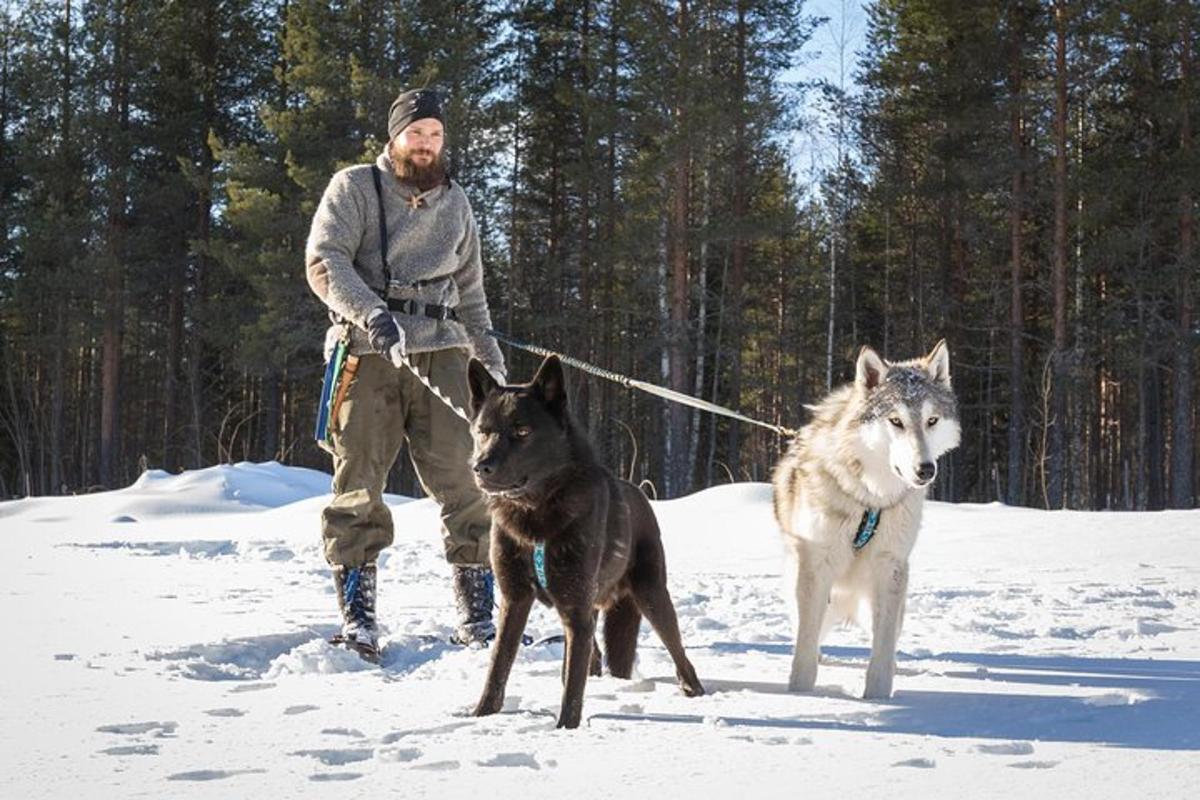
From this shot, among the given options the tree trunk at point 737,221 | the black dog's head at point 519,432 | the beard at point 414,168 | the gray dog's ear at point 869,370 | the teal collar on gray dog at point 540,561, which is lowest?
the teal collar on gray dog at point 540,561

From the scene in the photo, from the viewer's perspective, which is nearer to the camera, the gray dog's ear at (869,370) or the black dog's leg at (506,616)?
the black dog's leg at (506,616)

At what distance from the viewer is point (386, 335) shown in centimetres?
396

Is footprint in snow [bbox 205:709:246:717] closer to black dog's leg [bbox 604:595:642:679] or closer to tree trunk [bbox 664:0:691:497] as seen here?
black dog's leg [bbox 604:595:642:679]

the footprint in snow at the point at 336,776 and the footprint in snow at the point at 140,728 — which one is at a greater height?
the footprint in snow at the point at 336,776

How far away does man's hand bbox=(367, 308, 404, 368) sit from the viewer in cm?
396

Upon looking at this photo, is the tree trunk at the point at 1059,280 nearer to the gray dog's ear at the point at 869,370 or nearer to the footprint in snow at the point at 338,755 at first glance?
the gray dog's ear at the point at 869,370

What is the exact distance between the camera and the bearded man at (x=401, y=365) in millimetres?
4301

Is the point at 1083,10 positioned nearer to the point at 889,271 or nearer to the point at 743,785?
the point at 889,271

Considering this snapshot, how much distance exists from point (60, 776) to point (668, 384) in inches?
703

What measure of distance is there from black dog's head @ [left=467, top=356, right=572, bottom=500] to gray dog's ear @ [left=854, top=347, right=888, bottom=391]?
1026 mm

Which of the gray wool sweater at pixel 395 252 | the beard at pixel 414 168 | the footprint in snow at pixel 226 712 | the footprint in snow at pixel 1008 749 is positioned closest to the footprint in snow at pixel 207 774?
the footprint in snow at pixel 226 712

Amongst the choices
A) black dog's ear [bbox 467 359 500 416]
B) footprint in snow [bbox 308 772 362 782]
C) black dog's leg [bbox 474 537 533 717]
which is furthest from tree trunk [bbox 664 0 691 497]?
footprint in snow [bbox 308 772 362 782]

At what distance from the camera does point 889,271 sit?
2606 cm

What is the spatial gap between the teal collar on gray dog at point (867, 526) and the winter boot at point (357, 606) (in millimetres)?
1925
